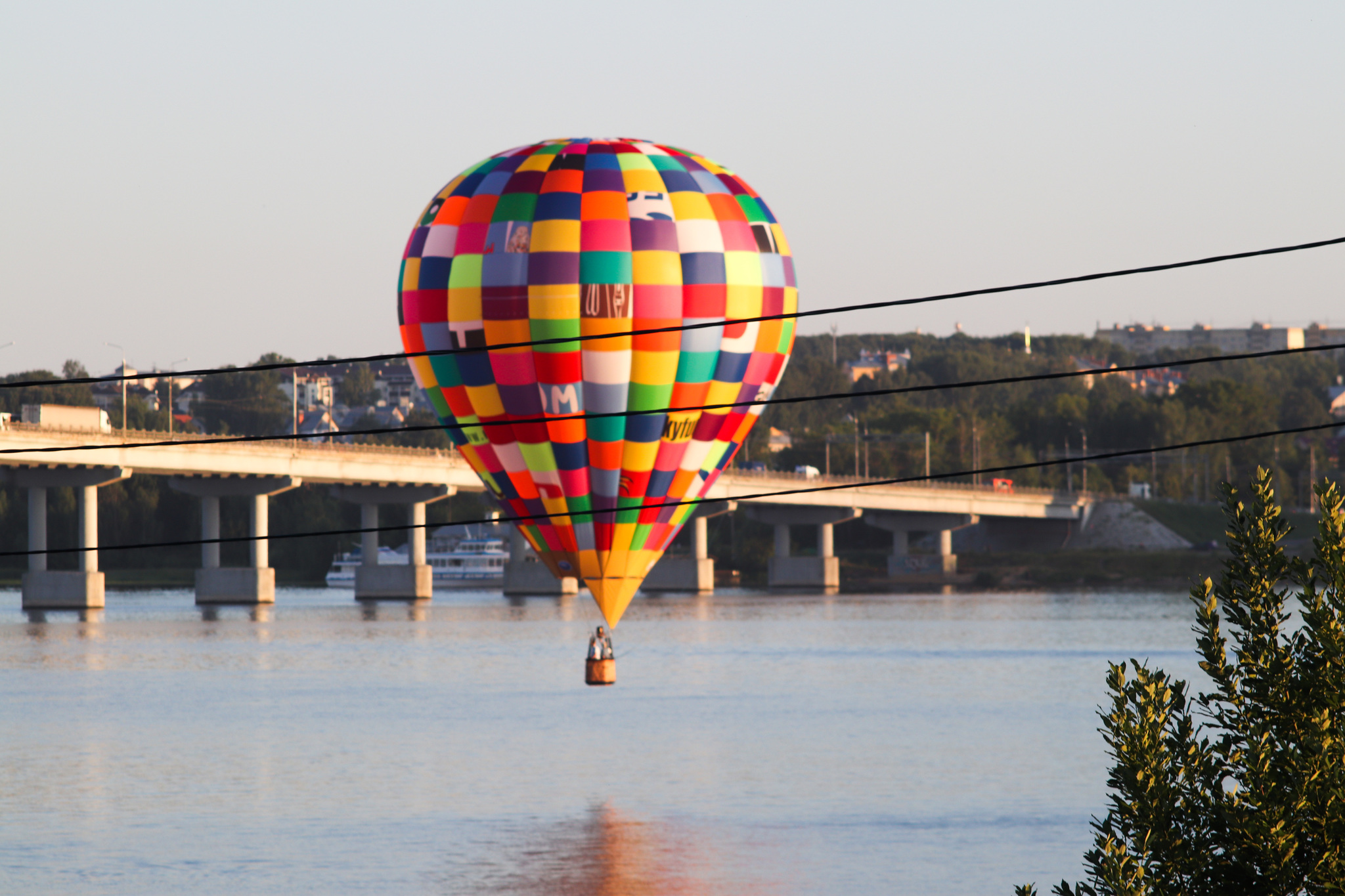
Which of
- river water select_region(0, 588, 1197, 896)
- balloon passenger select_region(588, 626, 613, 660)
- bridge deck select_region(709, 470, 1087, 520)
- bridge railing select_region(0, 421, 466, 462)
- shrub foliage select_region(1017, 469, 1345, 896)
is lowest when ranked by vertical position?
river water select_region(0, 588, 1197, 896)

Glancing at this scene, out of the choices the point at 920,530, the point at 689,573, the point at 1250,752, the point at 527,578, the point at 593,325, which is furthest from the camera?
the point at 920,530

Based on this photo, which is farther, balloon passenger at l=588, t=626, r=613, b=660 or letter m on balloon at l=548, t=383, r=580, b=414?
letter m on balloon at l=548, t=383, r=580, b=414

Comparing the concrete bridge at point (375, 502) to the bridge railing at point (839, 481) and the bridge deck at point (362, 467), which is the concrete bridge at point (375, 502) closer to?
the bridge deck at point (362, 467)

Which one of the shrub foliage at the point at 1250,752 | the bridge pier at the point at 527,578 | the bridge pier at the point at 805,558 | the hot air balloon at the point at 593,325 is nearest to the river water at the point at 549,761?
the hot air balloon at the point at 593,325

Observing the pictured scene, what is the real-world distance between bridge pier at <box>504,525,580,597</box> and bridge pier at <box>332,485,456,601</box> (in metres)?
6.90

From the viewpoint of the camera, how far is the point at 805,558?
514 ft

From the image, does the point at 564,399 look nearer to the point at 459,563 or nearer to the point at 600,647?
the point at 600,647

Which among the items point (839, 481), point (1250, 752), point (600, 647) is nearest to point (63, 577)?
point (600, 647)

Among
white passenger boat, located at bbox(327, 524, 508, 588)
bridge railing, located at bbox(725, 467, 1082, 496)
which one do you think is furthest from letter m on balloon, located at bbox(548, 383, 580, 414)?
white passenger boat, located at bbox(327, 524, 508, 588)

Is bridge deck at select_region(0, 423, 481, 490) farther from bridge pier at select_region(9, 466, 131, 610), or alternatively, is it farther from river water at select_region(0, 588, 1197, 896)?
river water at select_region(0, 588, 1197, 896)

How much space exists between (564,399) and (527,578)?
93.9 m

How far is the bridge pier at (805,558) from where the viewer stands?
504 feet

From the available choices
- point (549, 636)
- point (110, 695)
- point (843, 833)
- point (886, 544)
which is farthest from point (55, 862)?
point (886, 544)

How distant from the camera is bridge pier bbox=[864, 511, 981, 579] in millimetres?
162250
